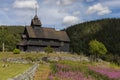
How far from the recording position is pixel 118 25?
193625 millimetres

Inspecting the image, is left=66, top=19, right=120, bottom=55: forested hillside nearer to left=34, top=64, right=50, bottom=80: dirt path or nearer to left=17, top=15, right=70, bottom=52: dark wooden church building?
left=17, top=15, right=70, bottom=52: dark wooden church building

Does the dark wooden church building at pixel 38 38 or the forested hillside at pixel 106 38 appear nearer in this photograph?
the dark wooden church building at pixel 38 38

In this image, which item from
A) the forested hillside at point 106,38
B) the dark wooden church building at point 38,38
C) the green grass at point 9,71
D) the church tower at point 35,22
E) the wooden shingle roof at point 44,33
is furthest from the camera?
the forested hillside at point 106,38

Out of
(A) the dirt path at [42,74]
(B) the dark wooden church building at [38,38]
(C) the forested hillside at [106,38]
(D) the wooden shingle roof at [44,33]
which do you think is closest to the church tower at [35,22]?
(B) the dark wooden church building at [38,38]

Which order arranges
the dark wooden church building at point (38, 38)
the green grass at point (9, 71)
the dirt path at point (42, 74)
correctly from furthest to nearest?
the dark wooden church building at point (38, 38) < the dirt path at point (42, 74) < the green grass at point (9, 71)

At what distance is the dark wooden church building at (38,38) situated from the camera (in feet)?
286

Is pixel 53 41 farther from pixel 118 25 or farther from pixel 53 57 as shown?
pixel 118 25

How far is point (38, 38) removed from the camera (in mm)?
87875

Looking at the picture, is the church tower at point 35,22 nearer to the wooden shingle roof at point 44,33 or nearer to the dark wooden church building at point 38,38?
the dark wooden church building at point 38,38

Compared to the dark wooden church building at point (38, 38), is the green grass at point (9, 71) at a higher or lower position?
lower

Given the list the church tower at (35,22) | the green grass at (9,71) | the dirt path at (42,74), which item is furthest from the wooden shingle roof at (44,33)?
the green grass at (9,71)

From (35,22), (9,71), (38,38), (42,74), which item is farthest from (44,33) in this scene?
(9,71)

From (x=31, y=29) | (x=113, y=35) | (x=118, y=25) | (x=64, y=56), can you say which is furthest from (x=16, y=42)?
(x=118, y=25)

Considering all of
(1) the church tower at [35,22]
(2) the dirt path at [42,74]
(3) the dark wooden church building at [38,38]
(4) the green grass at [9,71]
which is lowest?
(2) the dirt path at [42,74]
